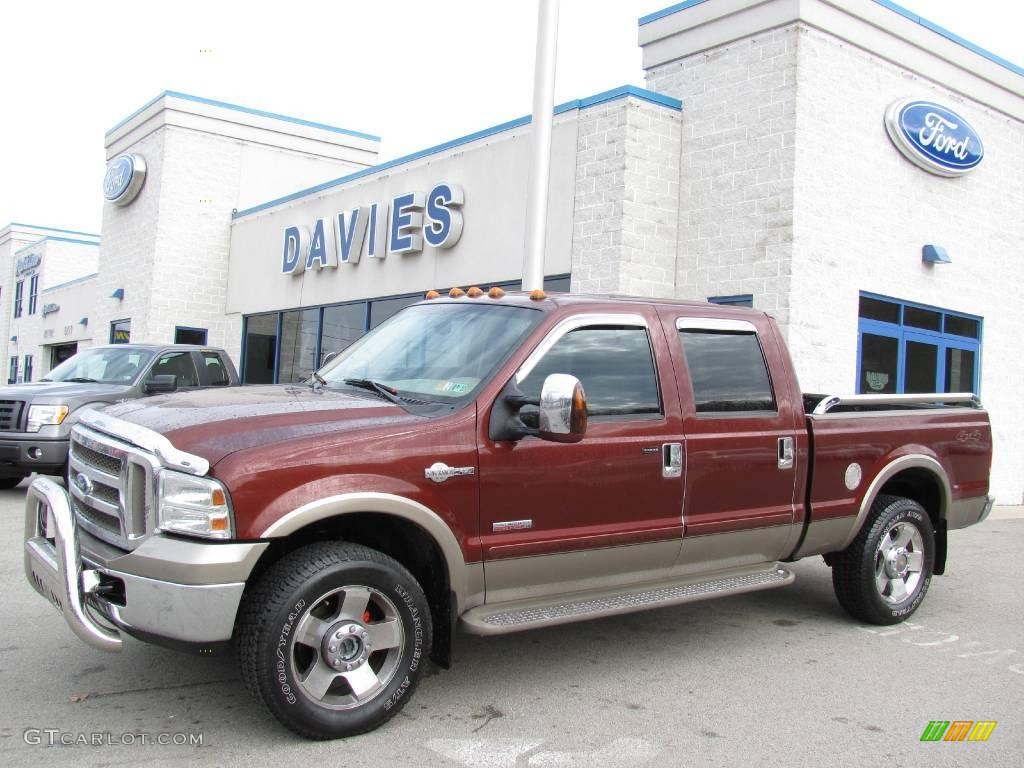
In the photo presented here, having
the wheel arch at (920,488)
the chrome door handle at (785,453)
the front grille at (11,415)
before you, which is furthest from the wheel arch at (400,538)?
the front grille at (11,415)

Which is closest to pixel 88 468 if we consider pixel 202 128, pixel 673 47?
pixel 673 47

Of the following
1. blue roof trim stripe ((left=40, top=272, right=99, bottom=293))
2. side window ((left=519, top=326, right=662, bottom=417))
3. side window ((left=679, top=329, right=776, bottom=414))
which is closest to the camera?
side window ((left=519, top=326, right=662, bottom=417))

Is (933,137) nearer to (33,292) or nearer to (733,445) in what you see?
(733,445)

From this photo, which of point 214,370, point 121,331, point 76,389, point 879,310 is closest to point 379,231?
point 214,370

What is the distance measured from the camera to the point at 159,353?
11.1 m

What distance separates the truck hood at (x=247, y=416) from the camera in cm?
371

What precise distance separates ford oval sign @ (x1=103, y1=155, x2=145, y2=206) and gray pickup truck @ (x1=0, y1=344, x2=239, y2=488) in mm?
12468

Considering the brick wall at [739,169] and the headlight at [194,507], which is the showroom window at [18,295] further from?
the headlight at [194,507]

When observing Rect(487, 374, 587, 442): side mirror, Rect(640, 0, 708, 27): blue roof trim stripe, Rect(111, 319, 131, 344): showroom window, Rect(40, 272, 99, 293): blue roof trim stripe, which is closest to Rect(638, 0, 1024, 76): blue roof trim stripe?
Rect(640, 0, 708, 27): blue roof trim stripe

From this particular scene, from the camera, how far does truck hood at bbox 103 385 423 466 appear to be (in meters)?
3.71

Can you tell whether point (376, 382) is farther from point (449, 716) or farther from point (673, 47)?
point (673, 47)

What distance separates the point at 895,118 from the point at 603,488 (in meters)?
9.63

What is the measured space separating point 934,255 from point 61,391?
11.0 metres

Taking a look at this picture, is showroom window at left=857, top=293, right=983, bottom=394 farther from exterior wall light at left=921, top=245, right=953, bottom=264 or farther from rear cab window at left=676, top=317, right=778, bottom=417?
rear cab window at left=676, top=317, right=778, bottom=417
